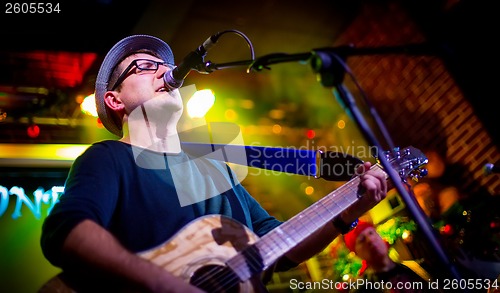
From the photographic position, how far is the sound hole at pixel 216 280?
1832mm

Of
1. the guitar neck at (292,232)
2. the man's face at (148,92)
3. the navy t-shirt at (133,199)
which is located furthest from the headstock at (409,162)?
the man's face at (148,92)

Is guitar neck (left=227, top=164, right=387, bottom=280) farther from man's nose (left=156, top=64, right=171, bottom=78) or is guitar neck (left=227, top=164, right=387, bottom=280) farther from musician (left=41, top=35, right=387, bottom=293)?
man's nose (left=156, top=64, right=171, bottom=78)

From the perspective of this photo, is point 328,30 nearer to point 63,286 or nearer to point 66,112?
point 66,112

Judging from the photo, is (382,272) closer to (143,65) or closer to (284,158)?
(284,158)

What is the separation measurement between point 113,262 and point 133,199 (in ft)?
1.81

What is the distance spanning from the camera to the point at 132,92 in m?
2.77

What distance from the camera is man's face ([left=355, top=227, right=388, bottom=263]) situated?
3.25m

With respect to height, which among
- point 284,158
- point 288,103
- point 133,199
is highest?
point 288,103

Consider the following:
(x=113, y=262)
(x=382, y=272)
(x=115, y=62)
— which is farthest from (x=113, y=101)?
(x=382, y=272)

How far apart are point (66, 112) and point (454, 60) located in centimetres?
491

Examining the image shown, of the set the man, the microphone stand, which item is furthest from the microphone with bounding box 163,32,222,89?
the man

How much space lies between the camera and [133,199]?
86.9 inches

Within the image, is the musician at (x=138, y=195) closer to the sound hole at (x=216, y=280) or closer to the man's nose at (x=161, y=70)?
the man's nose at (x=161, y=70)

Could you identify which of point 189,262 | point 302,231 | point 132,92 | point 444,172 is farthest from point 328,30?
point 189,262
